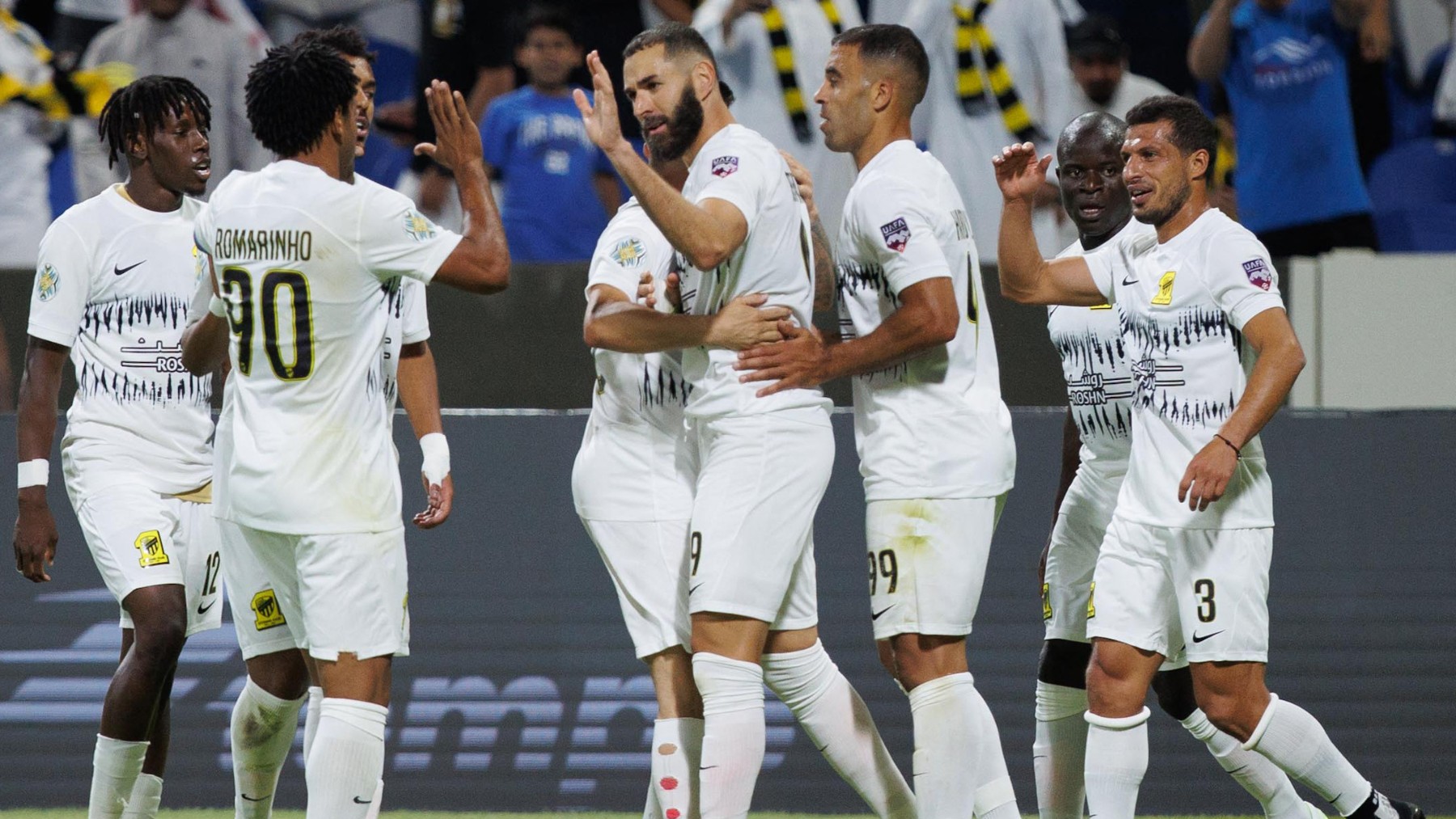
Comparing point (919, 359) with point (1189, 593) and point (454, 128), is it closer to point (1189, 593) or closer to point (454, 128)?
point (1189, 593)

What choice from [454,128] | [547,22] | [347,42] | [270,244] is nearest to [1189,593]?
[454,128]

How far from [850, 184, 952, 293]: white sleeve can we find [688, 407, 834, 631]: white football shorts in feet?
1.37

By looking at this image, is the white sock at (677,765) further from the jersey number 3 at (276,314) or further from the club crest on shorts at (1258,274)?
the club crest on shorts at (1258,274)

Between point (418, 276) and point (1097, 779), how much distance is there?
2194 mm

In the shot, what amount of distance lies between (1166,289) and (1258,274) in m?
0.24

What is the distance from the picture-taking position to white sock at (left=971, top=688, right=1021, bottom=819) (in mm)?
4055

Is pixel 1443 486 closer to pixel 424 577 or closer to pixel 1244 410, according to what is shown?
pixel 1244 410

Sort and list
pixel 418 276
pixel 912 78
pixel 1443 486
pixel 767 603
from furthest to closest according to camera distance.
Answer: pixel 1443 486
pixel 912 78
pixel 767 603
pixel 418 276

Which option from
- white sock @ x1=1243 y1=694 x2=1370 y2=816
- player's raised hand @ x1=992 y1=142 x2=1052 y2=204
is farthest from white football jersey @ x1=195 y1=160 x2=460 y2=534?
white sock @ x1=1243 y1=694 x2=1370 y2=816

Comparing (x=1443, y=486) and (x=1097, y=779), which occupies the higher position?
(x=1443, y=486)

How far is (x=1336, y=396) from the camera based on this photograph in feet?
19.8

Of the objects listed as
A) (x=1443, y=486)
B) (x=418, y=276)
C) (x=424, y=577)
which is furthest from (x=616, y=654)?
(x=1443, y=486)

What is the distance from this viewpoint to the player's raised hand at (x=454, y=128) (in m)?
3.57

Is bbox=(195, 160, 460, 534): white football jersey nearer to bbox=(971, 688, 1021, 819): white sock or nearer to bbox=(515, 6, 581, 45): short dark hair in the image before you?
bbox=(971, 688, 1021, 819): white sock
